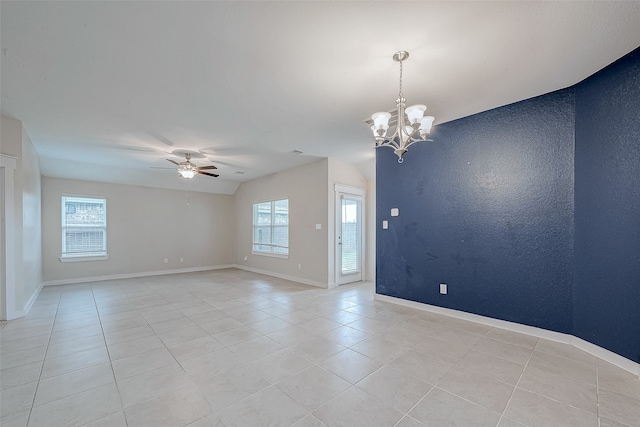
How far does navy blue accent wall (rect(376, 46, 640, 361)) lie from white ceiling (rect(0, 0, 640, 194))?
36cm

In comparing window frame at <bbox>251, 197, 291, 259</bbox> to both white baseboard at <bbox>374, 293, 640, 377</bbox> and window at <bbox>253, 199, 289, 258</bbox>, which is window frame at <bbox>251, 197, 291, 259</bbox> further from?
white baseboard at <bbox>374, 293, 640, 377</bbox>

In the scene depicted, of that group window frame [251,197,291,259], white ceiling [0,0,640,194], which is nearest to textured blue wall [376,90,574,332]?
white ceiling [0,0,640,194]

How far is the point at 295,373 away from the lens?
225 centimetres

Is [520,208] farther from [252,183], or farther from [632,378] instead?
[252,183]

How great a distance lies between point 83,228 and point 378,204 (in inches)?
268

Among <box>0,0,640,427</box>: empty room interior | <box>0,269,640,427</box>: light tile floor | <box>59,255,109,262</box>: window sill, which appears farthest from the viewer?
<box>59,255,109,262</box>: window sill

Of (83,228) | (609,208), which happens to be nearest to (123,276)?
(83,228)

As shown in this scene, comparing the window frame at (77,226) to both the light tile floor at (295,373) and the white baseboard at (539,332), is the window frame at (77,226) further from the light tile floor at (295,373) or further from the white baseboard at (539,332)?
the white baseboard at (539,332)

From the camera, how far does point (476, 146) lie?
3.47 meters

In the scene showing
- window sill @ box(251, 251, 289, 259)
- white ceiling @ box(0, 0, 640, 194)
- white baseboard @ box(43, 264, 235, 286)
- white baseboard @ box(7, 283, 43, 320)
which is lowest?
white baseboard @ box(43, 264, 235, 286)

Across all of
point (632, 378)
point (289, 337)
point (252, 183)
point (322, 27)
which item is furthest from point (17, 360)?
point (252, 183)

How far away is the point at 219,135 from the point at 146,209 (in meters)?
4.33

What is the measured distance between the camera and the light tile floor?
176cm

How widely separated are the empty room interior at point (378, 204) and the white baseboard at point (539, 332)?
21 mm
